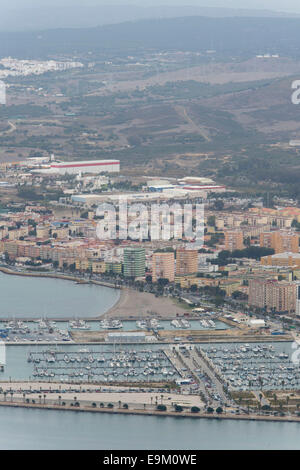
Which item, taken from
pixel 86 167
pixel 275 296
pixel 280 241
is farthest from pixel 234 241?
pixel 86 167

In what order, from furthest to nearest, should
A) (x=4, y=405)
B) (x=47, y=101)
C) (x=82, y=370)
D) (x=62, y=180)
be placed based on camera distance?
(x=47, y=101) → (x=62, y=180) → (x=82, y=370) → (x=4, y=405)

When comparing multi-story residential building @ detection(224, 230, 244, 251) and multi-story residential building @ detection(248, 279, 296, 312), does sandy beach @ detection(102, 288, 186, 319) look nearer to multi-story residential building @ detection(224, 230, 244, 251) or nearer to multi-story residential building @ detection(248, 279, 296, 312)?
multi-story residential building @ detection(248, 279, 296, 312)

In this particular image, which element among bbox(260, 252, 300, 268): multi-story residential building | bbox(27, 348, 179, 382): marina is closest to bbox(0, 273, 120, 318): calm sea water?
bbox(27, 348, 179, 382): marina

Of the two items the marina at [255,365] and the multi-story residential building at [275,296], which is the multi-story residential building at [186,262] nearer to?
the multi-story residential building at [275,296]

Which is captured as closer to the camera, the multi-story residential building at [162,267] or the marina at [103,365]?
the marina at [103,365]

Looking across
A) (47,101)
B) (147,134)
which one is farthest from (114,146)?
(47,101)

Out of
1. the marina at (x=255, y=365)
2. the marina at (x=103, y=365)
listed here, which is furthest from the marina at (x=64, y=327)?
the marina at (x=255, y=365)
